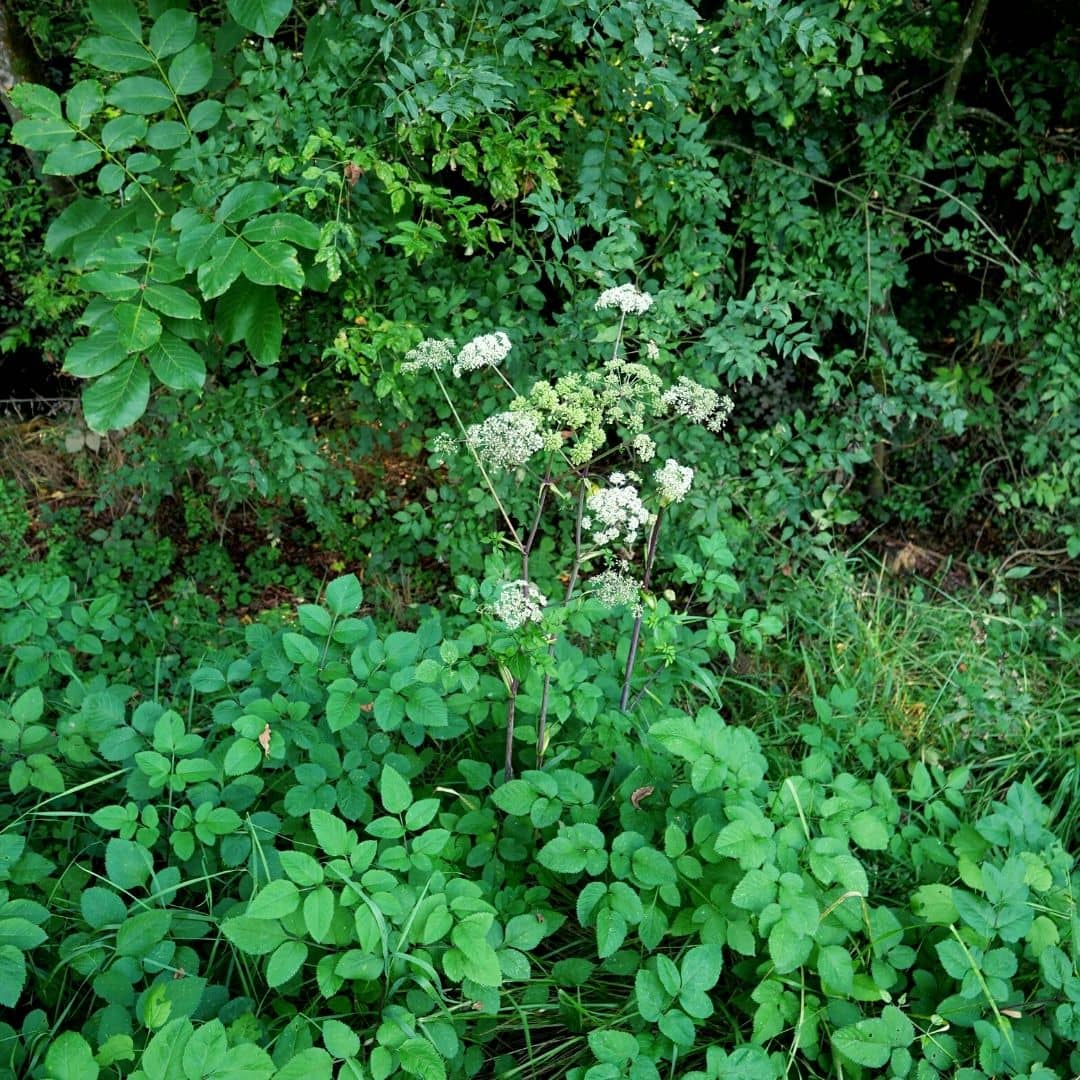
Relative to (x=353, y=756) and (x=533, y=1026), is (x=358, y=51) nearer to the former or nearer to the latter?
(x=353, y=756)

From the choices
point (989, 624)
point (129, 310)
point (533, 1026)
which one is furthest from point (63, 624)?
point (989, 624)

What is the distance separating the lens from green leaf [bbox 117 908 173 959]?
1.43 m

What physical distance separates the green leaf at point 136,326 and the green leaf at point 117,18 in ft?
1.97

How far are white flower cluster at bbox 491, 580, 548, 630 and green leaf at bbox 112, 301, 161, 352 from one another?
855mm

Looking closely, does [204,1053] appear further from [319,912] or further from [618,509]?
[618,509]

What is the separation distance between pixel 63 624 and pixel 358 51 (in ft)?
4.93

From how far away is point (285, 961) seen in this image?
134 cm

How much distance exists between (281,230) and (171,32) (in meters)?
0.51

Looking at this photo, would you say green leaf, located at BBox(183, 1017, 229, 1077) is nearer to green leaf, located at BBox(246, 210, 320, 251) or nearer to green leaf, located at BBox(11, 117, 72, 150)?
green leaf, located at BBox(246, 210, 320, 251)

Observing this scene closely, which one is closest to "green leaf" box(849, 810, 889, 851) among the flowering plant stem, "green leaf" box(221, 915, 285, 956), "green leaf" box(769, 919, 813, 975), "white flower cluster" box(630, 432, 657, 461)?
"green leaf" box(769, 919, 813, 975)

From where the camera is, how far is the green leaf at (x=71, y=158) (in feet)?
6.14

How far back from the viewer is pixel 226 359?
2881mm

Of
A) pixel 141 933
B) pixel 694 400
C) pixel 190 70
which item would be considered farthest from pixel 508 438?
pixel 190 70

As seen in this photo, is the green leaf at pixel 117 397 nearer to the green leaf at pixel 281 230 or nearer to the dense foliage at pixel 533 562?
the dense foliage at pixel 533 562
